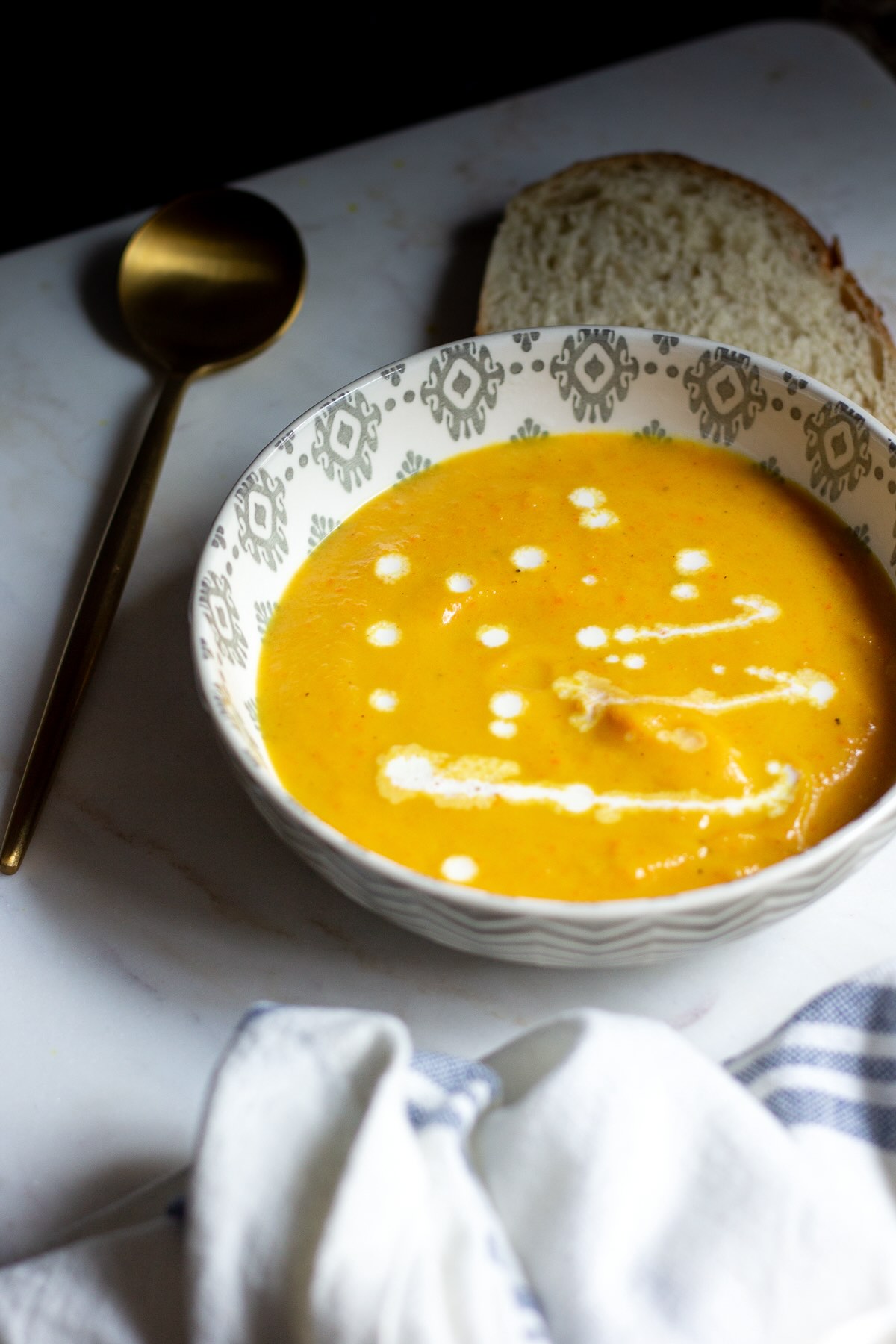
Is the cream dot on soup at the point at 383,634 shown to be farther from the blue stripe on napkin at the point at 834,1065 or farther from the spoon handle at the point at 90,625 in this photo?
the blue stripe on napkin at the point at 834,1065

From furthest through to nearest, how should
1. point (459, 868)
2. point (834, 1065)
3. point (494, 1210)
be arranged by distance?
point (459, 868), point (834, 1065), point (494, 1210)

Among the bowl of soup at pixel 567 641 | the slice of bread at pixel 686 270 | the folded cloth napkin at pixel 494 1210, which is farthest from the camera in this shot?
the slice of bread at pixel 686 270

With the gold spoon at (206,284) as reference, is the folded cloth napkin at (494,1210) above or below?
below

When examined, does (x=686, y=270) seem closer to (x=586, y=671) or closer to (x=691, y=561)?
(x=691, y=561)

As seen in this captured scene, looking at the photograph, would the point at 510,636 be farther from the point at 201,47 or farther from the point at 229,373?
the point at 201,47

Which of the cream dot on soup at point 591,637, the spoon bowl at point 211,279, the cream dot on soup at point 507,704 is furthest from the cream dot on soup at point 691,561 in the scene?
the spoon bowl at point 211,279

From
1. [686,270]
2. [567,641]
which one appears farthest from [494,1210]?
[686,270]

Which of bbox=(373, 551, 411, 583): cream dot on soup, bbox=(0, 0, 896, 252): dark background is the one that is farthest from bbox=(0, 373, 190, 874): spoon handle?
bbox=(0, 0, 896, 252): dark background
